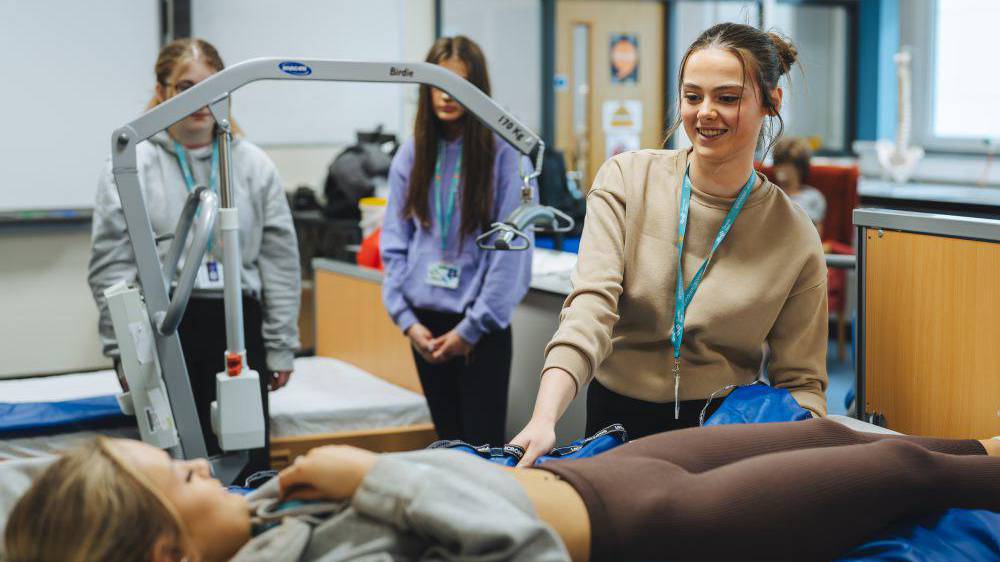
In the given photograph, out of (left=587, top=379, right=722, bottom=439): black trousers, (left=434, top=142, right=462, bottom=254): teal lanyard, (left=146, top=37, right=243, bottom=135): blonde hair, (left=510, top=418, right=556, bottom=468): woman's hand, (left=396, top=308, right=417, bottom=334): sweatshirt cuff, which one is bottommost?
(left=587, top=379, right=722, bottom=439): black trousers

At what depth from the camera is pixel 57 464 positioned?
127 cm

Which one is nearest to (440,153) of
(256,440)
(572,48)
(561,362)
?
(256,440)

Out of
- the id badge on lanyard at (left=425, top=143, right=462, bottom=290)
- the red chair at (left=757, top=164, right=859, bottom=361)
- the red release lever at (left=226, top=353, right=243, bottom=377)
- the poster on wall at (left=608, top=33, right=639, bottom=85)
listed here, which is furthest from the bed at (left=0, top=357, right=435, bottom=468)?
the poster on wall at (left=608, top=33, right=639, bottom=85)

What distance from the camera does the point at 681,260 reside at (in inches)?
69.4

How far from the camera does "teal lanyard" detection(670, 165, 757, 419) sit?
1.73m

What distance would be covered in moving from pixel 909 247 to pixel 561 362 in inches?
33.6

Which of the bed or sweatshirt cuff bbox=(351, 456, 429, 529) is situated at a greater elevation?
sweatshirt cuff bbox=(351, 456, 429, 529)

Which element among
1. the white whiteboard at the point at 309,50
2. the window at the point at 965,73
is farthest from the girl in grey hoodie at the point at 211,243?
the window at the point at 965,73

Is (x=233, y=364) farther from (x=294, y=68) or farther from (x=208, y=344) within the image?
(x=294, y=68)

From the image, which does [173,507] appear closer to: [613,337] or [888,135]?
[613,337]

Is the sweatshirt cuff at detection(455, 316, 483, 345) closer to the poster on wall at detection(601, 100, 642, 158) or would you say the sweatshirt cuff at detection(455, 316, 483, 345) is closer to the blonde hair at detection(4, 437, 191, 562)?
the blonde hair at detection(4, 437, 191, 562)

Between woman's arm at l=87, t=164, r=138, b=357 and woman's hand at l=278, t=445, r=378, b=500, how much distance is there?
126 centimetres

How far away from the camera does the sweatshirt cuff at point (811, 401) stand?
5.89 ft

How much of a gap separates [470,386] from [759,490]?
1.20m
